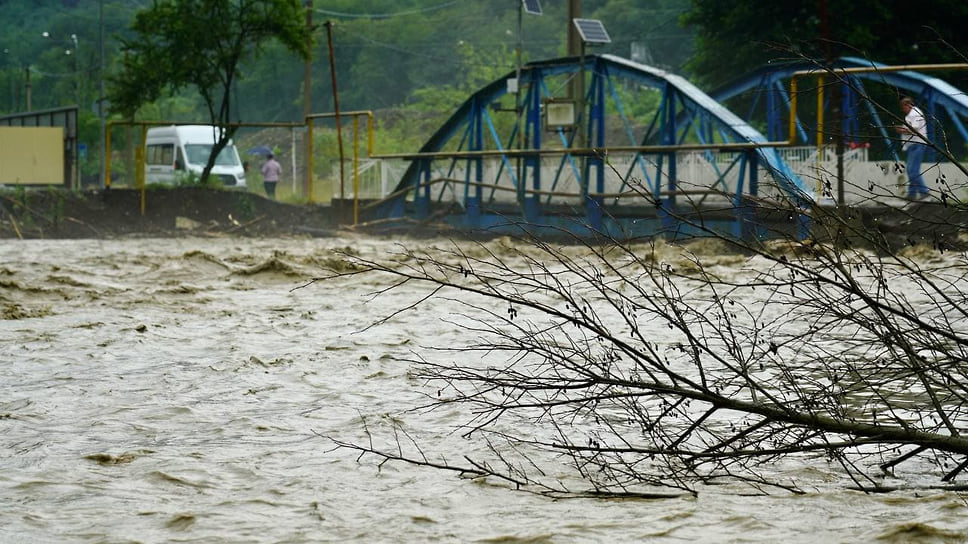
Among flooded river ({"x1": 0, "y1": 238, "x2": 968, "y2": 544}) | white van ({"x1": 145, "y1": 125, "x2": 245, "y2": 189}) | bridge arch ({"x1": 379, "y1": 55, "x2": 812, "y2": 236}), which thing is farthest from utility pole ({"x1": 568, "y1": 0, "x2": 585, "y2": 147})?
white van ({"x1": 145, "y1": 125, "x2": 245, "y2": 189})

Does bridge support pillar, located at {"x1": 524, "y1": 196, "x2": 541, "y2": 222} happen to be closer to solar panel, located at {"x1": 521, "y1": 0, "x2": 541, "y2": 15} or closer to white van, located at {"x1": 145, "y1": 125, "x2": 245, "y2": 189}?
solar panel, located at {"x1": 521, "y1": 0, "x2": 541, "y2": 15}

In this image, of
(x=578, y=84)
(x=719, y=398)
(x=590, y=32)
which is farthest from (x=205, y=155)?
(x=719, y=398)

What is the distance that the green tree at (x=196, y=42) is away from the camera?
27656 mm

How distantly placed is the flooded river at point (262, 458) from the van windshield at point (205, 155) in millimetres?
29095

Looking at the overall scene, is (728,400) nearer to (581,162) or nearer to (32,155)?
(581,162)

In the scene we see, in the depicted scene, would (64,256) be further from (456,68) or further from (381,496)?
(456,68)

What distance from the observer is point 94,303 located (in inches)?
466

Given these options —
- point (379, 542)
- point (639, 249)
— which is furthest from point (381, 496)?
Answer: point (639, 249)

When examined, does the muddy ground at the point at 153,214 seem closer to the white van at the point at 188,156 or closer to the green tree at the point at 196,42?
the green tree at the point at 196,42

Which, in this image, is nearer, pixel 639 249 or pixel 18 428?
pixel 18 428

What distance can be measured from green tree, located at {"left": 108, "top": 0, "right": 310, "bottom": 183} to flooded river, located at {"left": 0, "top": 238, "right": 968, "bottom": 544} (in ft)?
56.3

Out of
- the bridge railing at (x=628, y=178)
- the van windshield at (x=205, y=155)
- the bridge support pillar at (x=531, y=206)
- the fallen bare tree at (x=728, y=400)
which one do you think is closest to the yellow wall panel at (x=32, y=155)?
the van windshield at (x=205, y=155)

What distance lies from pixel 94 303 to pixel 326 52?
71678 mm

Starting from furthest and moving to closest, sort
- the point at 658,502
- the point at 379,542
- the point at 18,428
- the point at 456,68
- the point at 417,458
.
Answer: the point at 456,68 < the point at 18,428 < the point at 417,458 < the point at 658,502 < the point at 379,542
